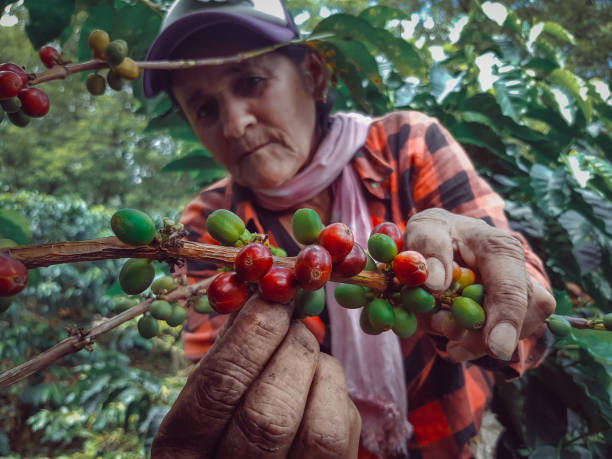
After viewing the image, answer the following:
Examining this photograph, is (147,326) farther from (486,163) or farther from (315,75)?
(486,163)

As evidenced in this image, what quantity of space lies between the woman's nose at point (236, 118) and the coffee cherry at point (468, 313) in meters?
1.28

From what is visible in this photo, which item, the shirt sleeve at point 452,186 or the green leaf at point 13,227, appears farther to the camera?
the shirt sleeve at point 452,186

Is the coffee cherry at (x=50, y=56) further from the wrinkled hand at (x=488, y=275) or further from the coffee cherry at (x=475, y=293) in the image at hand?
the coffee cherry at (x=475, y=293)

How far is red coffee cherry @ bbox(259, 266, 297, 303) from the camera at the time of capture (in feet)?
2.65

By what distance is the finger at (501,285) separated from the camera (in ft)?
2.93

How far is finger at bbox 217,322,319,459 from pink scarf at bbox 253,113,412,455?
958 mm

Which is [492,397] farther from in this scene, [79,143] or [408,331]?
[79,143]

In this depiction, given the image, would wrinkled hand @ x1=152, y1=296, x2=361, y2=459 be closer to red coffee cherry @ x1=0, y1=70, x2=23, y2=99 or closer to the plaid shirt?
red coffee cherry @ x1=0, y1=70, x2=23, y2=99

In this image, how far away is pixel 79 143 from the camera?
1379cm

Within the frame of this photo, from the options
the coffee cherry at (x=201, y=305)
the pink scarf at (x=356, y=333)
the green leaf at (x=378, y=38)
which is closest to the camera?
the coffee cherry at (x=201, y=305)

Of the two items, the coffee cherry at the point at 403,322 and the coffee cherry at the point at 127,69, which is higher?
the coffee cherry at the point at 127,69

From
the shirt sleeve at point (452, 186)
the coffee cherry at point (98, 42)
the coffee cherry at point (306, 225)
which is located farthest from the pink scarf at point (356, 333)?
the coffee cherry at point (98, 42)

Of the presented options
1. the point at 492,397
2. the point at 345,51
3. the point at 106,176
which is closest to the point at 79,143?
the point at 106,176

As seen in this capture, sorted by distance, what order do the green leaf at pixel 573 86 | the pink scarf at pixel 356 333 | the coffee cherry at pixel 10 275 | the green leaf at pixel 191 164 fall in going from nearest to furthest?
the coffee cherry at pixel 10 275 → the pink scarf at pixel 356 333 → the green leaf at pixel 573 86 → the green leaf at pixel 191 164
